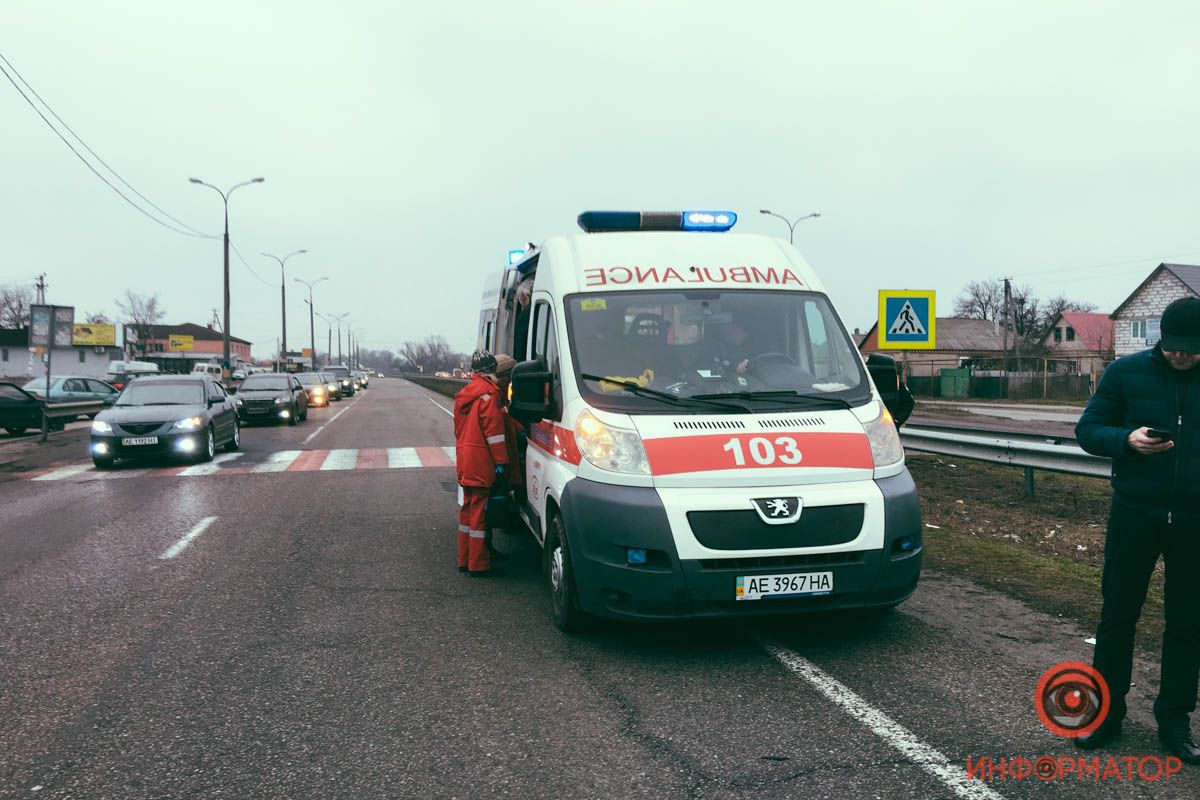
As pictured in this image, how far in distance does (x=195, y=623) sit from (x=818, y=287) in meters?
4.54

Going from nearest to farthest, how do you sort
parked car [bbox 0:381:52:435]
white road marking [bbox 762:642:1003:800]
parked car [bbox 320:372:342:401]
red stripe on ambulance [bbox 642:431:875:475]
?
white road marking [bbox 762:642:1003:800]
red stripe on ambulance [bbox 642:431:875:475]
parked car [bbox 0:381:52:435]
parked car [bbox 320:372:342:401]

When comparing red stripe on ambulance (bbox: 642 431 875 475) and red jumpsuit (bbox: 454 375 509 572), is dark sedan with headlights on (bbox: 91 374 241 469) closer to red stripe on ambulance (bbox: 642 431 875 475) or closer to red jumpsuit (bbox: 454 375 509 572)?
red jumpsuit (bbox: 454 375 509 572)

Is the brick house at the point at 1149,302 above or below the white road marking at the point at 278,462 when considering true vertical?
above

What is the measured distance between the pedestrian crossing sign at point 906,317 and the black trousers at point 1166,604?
9.20 m

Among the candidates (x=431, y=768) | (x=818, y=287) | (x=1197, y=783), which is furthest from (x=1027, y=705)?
(x=818, y=287)

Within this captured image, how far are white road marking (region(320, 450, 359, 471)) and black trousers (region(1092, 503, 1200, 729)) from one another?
40.1 feet

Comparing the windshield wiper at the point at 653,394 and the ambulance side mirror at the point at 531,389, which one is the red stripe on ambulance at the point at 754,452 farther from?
the ambulance side mirror at the point at 531,389

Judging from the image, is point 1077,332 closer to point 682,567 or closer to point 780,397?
point 780,397

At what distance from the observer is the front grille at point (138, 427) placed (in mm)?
14406

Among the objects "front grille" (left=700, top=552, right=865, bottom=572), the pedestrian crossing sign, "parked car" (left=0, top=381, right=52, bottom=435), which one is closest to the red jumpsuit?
"front grille" (left=700, top=552, right=865, bottom=572)

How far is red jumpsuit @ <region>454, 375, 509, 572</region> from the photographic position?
664 centimetres

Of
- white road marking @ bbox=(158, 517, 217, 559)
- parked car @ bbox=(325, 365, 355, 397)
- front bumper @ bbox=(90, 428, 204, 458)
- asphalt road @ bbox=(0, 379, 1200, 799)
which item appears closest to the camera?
asphalt road @ bbox=(0, 379, 1200, 799)

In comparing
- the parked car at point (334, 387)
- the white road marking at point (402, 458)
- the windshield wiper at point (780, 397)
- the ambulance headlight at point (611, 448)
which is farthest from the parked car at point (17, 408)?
the parked car at point (334, 387)

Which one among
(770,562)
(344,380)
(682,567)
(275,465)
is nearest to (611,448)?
(682,567)
